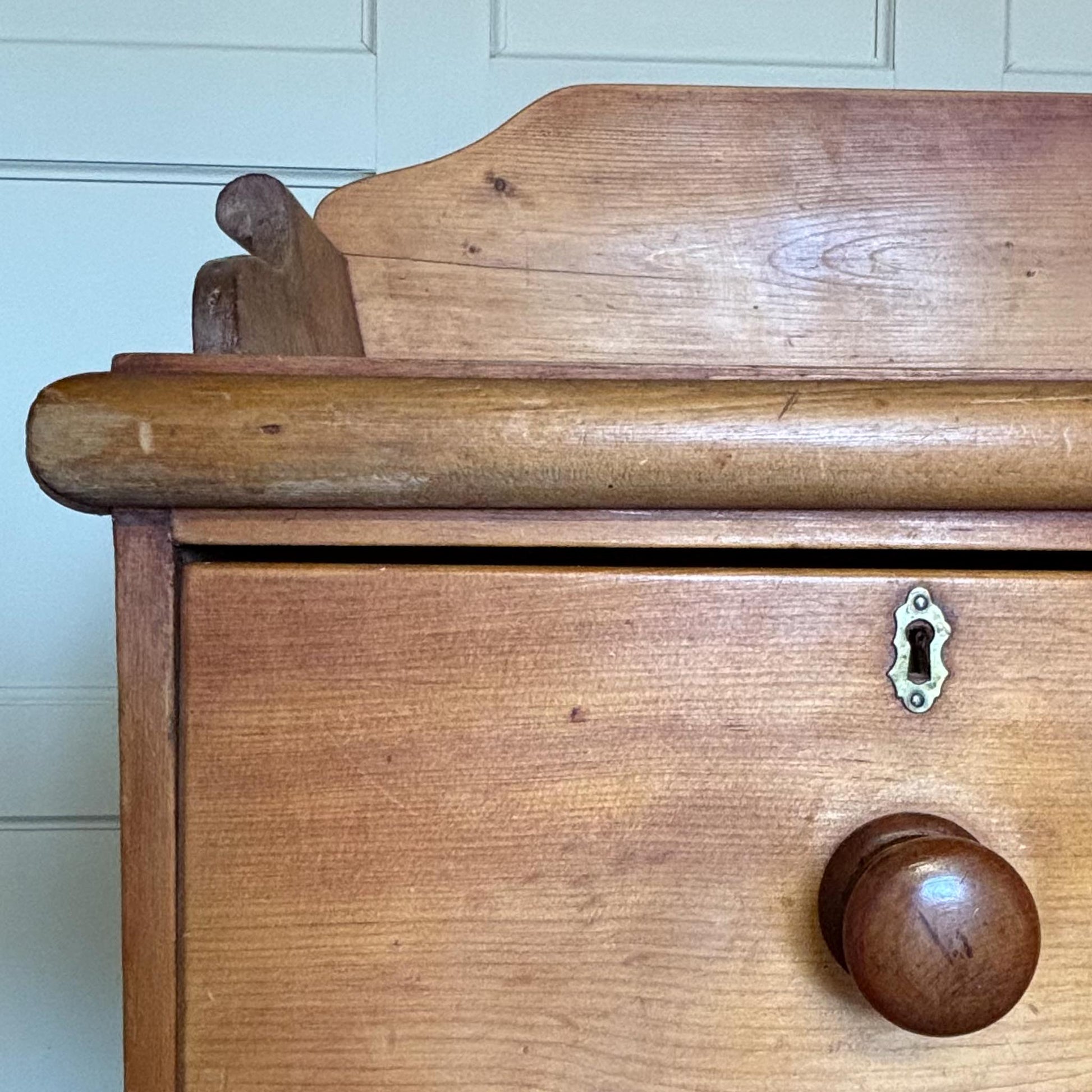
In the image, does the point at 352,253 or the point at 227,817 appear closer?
the point at 227,817

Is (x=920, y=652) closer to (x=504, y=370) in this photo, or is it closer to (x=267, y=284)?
(x=504, y=370)

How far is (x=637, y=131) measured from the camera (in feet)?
2.34

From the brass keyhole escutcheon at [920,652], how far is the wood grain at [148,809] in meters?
0.20

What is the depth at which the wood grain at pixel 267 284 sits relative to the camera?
0.35m

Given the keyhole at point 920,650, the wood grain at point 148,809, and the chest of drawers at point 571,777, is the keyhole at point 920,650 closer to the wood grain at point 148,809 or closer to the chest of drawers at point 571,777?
the chest of drawers at point 571,777

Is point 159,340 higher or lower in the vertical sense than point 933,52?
lower

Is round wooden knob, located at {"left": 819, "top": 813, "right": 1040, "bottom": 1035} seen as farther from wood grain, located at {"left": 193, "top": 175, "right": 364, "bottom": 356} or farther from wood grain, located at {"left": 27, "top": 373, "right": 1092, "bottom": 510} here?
wood grain, located at {"left": 193, "top": 175, "right": 364, "bottom": 356}

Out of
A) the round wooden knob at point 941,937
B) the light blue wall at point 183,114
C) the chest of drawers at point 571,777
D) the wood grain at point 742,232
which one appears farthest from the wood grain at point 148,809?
the light blue wall at point 183,114

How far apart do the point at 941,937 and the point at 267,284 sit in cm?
31

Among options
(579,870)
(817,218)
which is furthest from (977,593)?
(817,218)

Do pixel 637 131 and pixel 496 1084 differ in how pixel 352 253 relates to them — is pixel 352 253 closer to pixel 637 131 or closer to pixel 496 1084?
pixel 637 131

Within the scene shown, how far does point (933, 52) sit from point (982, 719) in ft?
2.77

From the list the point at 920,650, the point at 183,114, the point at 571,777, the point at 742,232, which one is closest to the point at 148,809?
the point at 571,777

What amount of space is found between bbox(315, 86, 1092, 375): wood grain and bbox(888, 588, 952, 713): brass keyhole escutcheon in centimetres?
43
